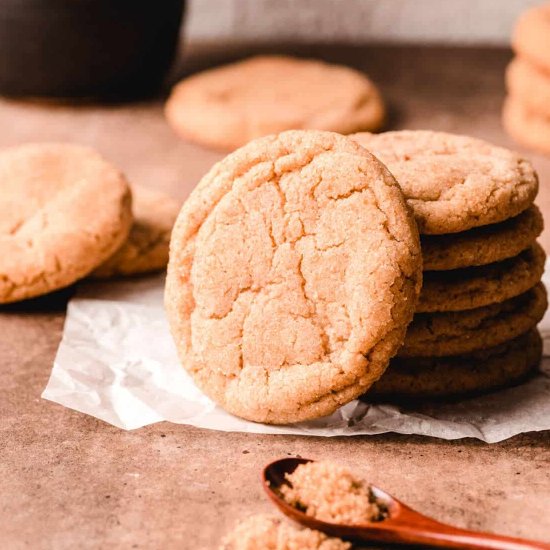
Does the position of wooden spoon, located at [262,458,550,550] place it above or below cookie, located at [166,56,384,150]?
above

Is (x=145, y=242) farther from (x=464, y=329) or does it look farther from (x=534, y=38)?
(x=534, y=38)

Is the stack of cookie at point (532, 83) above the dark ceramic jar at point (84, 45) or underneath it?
above

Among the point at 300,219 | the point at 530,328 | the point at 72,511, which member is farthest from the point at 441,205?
the point at 72,511

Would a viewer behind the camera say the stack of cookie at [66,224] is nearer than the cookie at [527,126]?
Yes

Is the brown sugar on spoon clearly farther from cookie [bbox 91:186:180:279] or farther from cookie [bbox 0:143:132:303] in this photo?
cookie [bbox 91:186:180:279]

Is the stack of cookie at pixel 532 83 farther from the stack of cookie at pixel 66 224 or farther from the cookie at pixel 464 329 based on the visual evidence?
the cookie at pixel 464 329

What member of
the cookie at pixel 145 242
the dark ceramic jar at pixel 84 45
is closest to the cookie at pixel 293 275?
the cookie at pixel 145 242

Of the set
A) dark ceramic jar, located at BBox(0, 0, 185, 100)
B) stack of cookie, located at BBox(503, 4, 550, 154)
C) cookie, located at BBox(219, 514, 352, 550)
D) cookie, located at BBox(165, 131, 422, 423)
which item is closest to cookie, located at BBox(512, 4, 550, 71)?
stack of cookie, located at BBox(503, 4, 550, 154)
